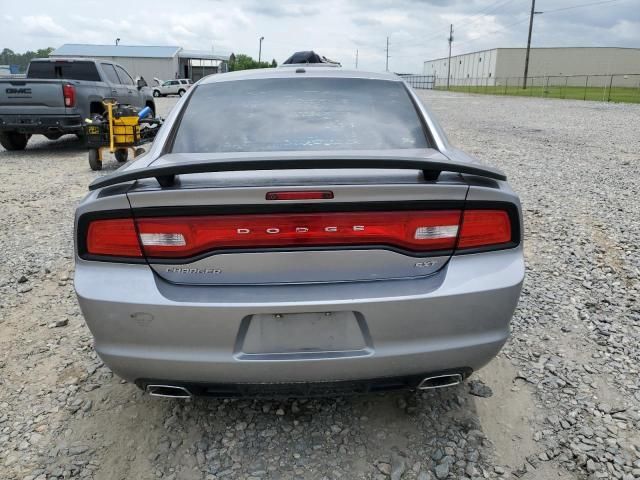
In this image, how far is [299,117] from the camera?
2.93 metres

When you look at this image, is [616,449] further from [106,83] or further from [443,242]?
[106,83]

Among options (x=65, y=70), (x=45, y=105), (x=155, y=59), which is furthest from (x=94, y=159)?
(x=155, y=59)

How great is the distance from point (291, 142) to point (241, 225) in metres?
0.91

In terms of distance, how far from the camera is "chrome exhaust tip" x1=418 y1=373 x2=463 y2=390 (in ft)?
6.98

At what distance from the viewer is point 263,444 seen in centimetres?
238

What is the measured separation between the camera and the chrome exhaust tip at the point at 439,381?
213cm

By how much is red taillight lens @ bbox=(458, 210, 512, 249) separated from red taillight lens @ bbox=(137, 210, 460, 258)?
0.11m

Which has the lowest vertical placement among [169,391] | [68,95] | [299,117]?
[169,391]

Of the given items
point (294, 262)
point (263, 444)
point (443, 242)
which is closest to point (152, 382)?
point (263, 444)

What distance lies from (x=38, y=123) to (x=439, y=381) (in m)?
10.3

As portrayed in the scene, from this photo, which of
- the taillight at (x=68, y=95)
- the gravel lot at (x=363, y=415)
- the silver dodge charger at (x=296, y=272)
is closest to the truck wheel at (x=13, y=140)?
the taillight at (x=68, y=95)

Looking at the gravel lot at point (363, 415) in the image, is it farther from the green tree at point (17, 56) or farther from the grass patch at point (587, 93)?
the green tree at point (17, 56)

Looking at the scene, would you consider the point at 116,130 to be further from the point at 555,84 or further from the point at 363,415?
the point at 555,84

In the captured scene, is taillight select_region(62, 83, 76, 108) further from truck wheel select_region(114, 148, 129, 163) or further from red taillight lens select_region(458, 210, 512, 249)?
red taillight lens select_region(458, 210, 512, 249)
